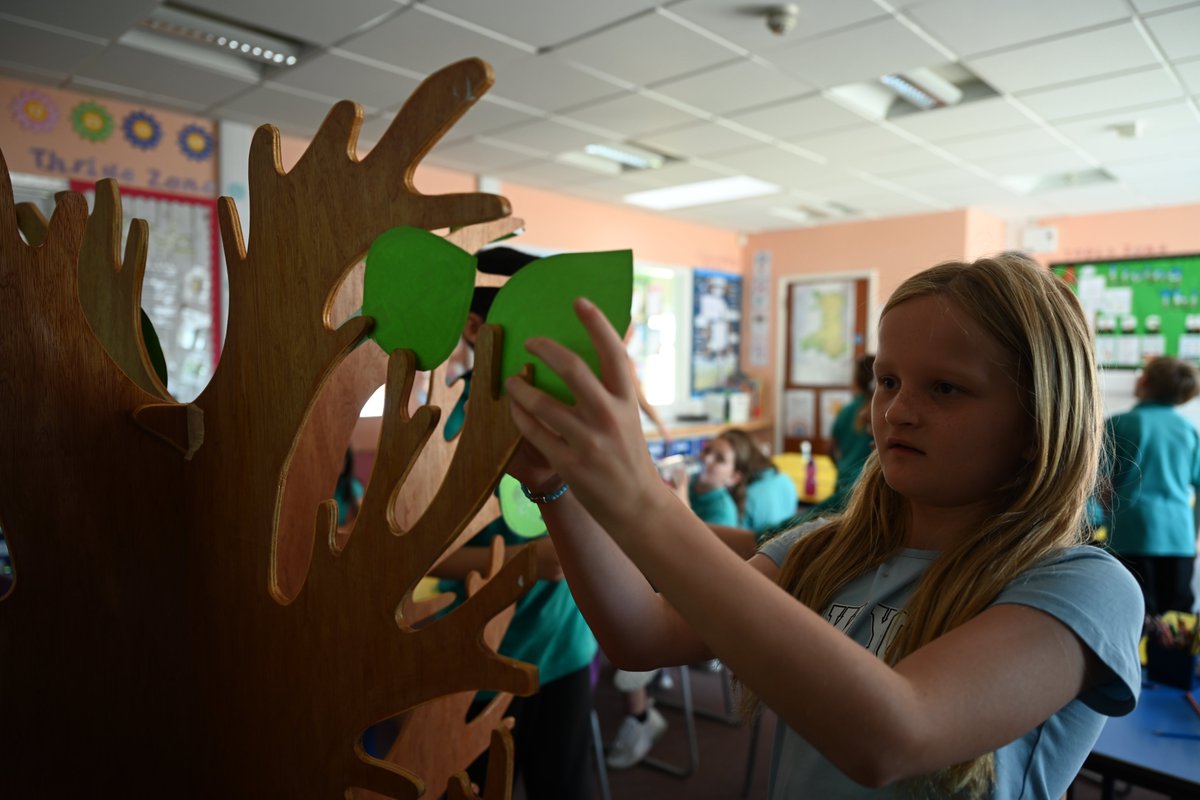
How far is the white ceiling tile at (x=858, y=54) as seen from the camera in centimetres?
282

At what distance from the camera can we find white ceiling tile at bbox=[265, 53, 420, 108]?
10.5 feet

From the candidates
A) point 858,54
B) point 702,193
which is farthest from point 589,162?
point 858,54

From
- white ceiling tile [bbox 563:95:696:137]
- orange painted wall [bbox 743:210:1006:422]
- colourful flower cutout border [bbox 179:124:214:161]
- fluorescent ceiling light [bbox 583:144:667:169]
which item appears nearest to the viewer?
white ceiling tile [bbox 563:95:696:137]

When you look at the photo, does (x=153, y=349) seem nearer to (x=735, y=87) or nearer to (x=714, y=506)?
(x=714, y=506)

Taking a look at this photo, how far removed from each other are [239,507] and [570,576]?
284 millimetres

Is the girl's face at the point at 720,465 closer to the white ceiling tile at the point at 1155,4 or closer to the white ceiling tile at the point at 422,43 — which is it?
the white ceiling tile at the point at 422,43

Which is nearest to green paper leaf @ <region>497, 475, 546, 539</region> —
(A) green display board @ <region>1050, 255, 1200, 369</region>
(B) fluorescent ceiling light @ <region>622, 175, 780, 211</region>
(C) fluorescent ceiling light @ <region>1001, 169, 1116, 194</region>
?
(B) fluorescent ceiling light @ <region>622, 175, 780, 211</region>


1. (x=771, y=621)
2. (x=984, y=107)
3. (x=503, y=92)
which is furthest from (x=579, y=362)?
(x=984, y=107)

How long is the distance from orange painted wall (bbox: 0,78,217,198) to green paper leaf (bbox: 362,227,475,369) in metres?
3.90

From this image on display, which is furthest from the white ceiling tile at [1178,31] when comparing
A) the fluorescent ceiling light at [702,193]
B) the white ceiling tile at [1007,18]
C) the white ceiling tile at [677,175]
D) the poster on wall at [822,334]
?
the poster on wall at [822,334]

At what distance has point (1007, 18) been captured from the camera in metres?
2.69

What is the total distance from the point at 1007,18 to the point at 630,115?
165 centimetres

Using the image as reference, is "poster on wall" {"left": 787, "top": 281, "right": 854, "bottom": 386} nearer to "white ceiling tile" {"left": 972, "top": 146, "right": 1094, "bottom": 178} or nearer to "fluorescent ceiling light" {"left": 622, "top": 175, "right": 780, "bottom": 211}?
"fluorescent ceiling light" {"left": 622, "top": 175, "right": 780, "bottom": 211}

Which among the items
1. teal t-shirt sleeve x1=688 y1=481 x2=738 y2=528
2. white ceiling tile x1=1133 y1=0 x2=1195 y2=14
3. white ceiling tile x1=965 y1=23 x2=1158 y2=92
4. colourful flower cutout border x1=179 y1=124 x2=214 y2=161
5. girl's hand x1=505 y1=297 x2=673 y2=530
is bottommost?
teal t-shirt sleeve x1=688 y1=481 x2=738 y2=528
